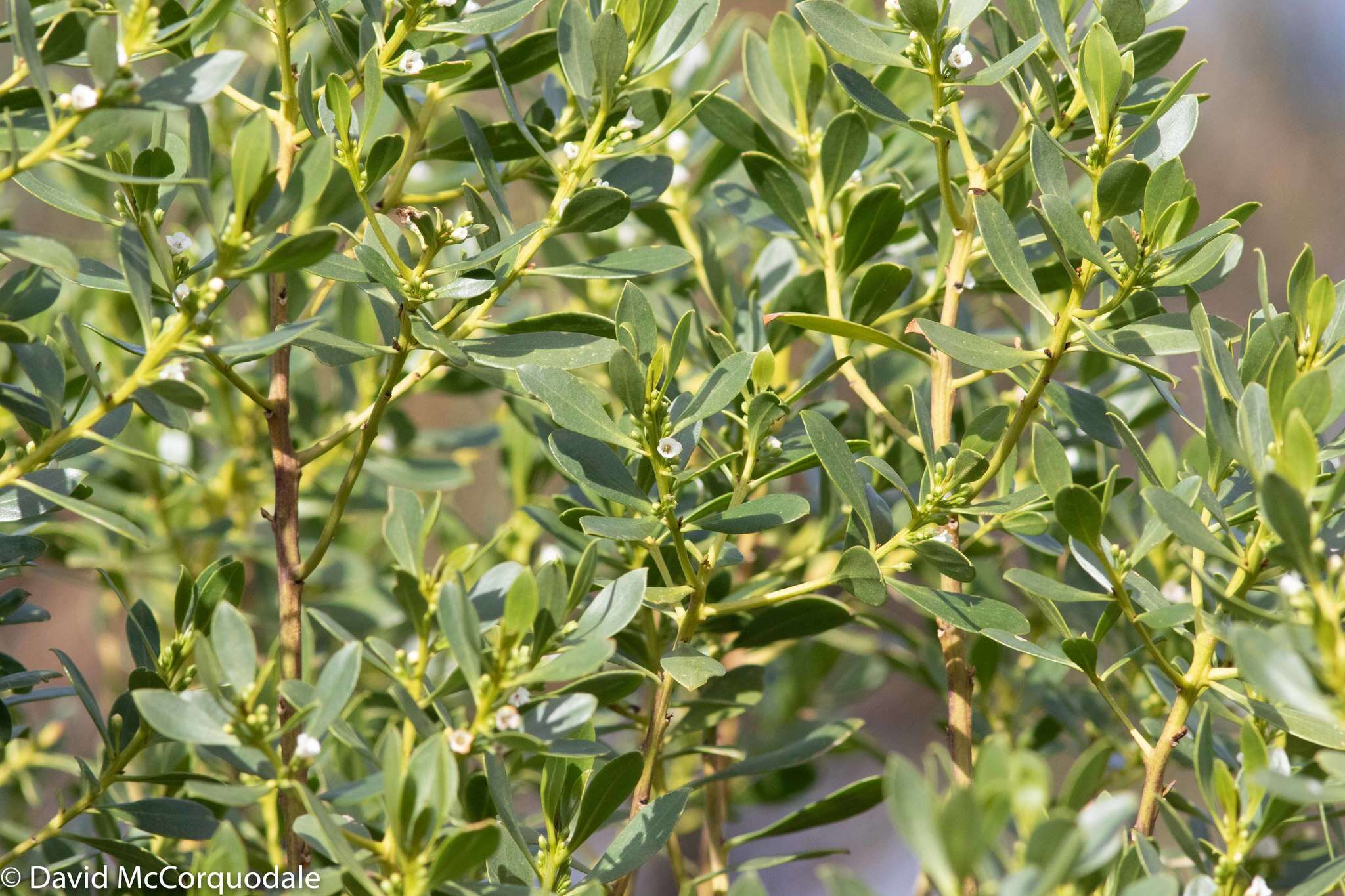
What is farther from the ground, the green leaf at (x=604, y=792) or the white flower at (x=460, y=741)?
the white flower at (x=460, y=741)

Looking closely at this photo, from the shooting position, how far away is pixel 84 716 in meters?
1.46

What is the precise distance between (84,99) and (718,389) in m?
0.30

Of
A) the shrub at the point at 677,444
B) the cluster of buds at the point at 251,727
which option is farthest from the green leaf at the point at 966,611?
the cluster of buds at the point at 251,727

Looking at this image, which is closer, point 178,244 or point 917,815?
point 917,815

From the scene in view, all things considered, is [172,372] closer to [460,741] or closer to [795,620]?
[460,741]

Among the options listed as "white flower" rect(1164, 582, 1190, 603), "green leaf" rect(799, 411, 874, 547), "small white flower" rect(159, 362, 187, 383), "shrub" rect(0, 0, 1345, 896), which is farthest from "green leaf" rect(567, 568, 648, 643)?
"white flower" rect(1164, 582, 1190, 603)

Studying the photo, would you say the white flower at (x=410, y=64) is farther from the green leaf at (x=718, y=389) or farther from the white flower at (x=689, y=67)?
the white flower at (x=689, y=67)

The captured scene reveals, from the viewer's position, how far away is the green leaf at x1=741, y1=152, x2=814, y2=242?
2.36 feet

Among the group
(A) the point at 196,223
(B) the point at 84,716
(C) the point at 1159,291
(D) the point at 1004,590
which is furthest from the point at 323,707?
(B) the point at 84,716

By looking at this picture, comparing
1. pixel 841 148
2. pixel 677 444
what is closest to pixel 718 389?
pixel 677 444

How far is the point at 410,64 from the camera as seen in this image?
1.97ft

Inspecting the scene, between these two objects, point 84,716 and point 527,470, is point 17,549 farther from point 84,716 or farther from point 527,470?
point 84,716

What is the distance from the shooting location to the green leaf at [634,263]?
65 cm

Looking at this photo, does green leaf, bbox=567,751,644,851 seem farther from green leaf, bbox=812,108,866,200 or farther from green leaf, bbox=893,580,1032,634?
green leaf, bbox=812,108,866,200
